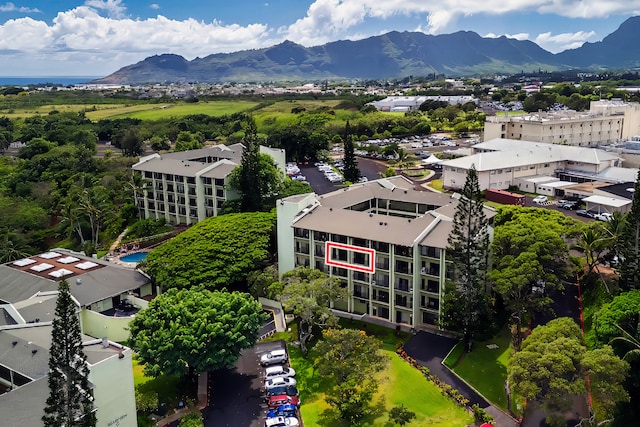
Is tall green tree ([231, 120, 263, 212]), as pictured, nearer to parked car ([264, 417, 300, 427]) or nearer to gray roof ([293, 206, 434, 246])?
gray roof ([293, 206, 434, 246])

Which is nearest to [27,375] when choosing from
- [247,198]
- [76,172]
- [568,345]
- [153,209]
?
[568,345]

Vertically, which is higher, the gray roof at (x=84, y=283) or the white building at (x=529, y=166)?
the white building at (x=529, y=166)

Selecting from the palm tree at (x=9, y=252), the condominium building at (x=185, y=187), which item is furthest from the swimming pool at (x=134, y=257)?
the palm tree at (x=9, y=252)

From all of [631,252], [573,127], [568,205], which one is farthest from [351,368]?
[573,127]

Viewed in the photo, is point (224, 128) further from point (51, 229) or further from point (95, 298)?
point (95, 298)

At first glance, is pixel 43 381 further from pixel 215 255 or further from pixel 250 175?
pixel 250 175

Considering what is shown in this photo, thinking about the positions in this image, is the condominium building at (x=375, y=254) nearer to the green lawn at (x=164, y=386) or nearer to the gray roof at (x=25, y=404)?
the green lawn at (x=164, y=386)

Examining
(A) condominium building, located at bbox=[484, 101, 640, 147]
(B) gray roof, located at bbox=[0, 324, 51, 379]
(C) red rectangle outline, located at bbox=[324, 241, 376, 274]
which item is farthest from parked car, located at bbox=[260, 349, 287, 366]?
(A) condominium building, located at bbox=[484, 101, 640, 147]
